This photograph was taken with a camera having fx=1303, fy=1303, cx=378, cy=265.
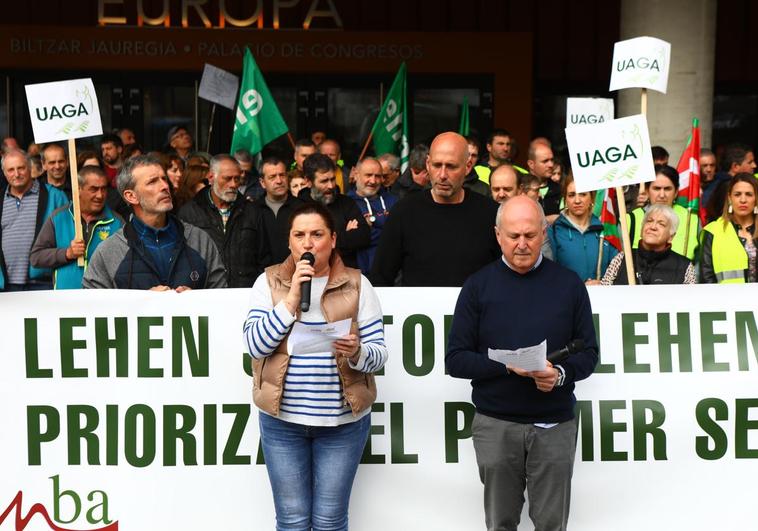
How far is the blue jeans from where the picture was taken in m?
5.43

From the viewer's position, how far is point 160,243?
6.32m

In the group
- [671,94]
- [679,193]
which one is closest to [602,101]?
[679,193]

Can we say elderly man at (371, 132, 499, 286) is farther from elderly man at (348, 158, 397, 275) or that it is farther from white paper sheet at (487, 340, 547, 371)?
elderly man at (348, 158, 397, 275)

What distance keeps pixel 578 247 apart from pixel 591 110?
6.69 feet

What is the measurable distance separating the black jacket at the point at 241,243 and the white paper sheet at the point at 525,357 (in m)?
3.51

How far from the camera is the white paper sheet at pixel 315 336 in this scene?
5.26 metres

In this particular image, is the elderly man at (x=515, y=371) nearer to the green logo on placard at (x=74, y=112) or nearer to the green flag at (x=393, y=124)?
the green logo on placard at (x=74, y=112)

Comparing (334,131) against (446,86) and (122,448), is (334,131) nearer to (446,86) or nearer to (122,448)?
(446,86)

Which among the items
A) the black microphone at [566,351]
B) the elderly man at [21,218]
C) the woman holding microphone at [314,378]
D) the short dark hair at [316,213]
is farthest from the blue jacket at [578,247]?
the elderly man at [21,218]

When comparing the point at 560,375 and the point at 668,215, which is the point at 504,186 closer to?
the point at 668,215

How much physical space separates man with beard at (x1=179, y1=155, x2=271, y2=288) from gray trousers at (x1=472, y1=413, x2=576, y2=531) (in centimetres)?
331

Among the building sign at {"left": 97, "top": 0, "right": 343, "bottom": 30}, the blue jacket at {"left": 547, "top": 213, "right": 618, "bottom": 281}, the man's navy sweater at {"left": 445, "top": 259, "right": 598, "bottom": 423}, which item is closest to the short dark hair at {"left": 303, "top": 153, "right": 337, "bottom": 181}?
the blue jacket at {"left": 547, "top": 213, "right": 618, "bottom": 281}

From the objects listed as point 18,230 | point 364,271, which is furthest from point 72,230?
point 364,271

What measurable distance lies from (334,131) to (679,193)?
31.5ft
